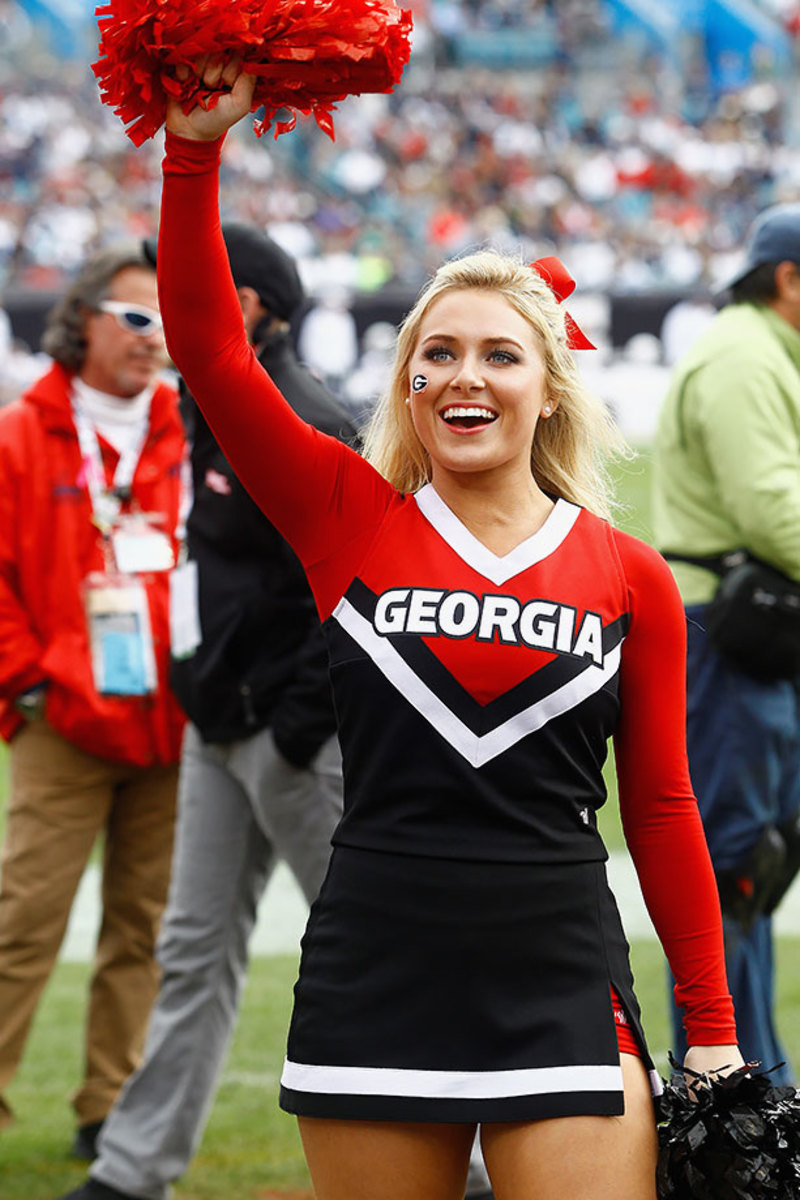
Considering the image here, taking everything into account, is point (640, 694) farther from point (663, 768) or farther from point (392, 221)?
point (392, 221)

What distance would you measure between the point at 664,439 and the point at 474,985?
2.36 meters

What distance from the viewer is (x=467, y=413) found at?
2238 millimetres

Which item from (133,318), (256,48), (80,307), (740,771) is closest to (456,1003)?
(256,48)

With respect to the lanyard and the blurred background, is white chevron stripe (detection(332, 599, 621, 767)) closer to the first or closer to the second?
the lanyard

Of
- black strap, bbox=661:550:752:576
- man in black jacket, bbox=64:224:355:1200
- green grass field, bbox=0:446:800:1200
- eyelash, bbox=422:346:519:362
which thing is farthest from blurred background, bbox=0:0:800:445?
eyelash, bbox=422:346:519:362

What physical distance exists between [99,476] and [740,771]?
1685mm

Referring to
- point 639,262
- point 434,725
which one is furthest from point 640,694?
point 639,262

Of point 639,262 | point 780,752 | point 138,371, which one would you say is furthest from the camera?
point 639,262

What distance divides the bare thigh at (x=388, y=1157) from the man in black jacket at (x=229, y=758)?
1533 mm

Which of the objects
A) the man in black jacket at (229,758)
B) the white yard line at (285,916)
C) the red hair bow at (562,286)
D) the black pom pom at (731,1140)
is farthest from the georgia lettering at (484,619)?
the white yard line at (285,916)

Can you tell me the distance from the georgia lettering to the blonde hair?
0.91ft

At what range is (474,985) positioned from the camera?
2.08 metres

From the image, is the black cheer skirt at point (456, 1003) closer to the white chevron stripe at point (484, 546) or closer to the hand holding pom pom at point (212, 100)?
the white chevron stripe at point (484, 546)

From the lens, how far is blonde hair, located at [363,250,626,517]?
7.63ft
